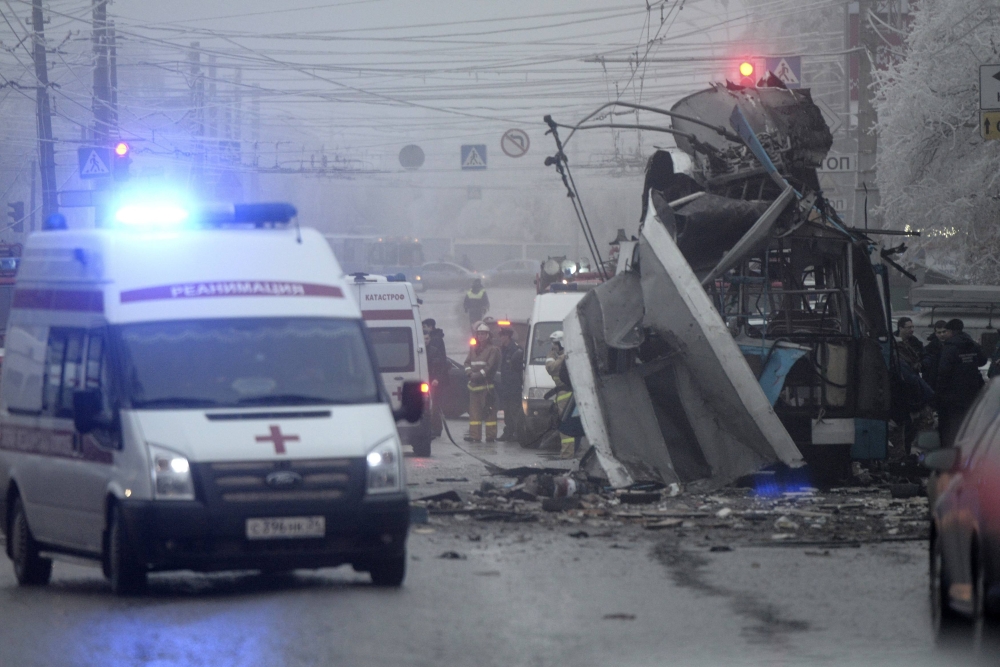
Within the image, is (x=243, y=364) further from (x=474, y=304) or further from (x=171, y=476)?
(x=474, y=304)

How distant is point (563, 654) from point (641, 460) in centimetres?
758

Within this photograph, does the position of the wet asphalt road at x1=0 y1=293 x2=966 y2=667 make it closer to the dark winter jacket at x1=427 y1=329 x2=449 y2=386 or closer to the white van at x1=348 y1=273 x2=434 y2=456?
the white van at x1=348 y1=273 x2=434 y2=456

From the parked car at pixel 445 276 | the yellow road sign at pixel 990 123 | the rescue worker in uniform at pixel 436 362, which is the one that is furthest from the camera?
the parked car at pixel 445 276

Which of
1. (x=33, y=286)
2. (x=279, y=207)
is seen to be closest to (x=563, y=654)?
(x=279, y=207)

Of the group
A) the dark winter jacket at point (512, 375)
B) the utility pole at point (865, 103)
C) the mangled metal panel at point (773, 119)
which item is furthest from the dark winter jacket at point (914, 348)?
the dark winter jacket at point (512, 375)

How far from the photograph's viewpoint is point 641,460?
48.8 feet

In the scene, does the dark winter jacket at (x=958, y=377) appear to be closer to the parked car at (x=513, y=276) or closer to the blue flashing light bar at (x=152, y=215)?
the blue flashing light bar at (x=152, y=215)

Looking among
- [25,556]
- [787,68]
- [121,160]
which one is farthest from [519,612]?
[121,160]

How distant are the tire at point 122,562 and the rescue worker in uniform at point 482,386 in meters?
13.7

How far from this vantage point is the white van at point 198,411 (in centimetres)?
860

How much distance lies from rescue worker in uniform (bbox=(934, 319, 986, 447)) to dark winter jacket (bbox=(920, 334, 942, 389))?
0.84ft

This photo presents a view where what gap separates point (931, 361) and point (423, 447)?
6447 mm

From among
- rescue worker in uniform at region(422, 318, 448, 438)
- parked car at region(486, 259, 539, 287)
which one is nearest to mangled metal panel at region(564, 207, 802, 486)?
rescue worker in uniform at region(422, 318, 448, 438)

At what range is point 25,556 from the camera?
1000cm
